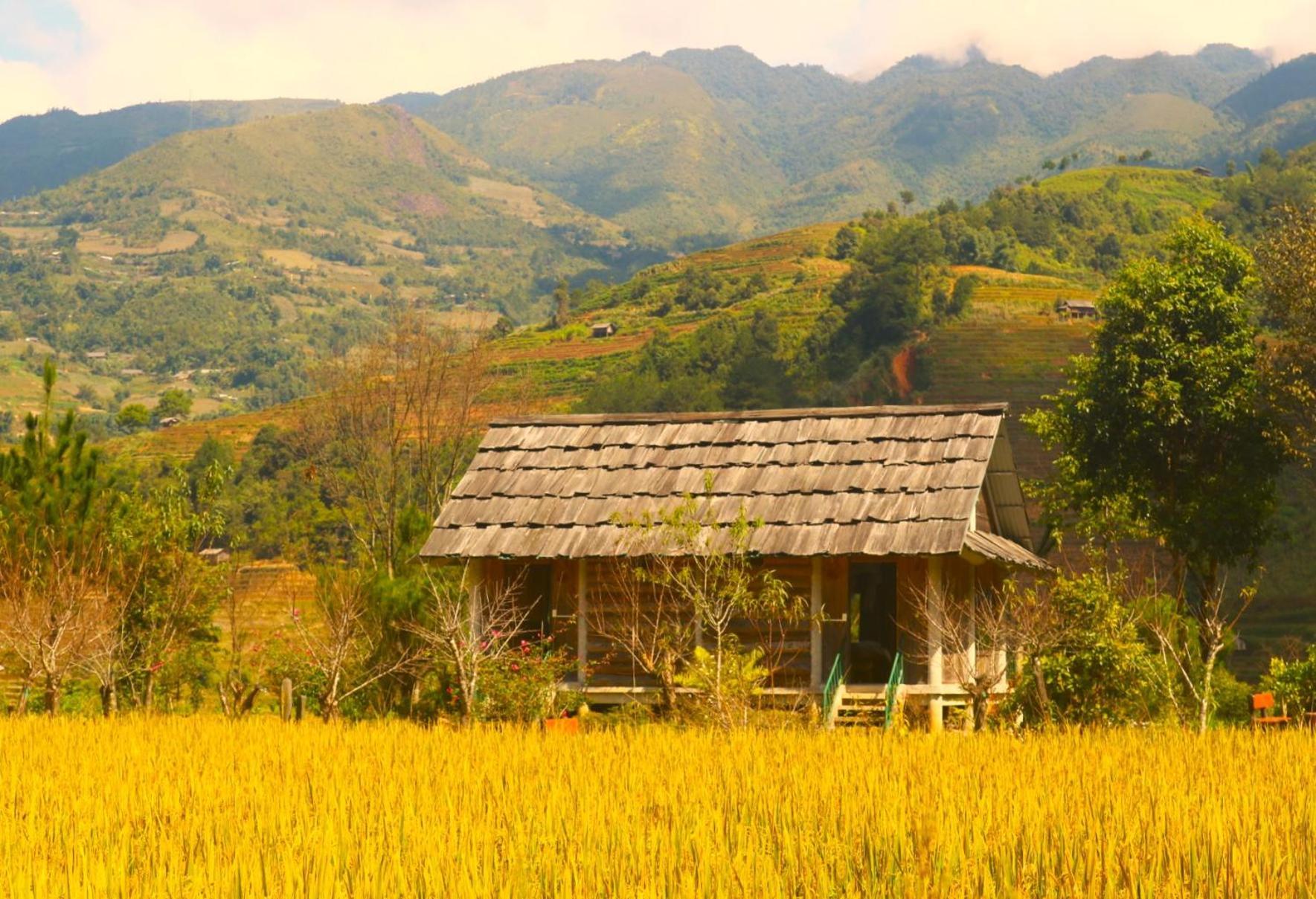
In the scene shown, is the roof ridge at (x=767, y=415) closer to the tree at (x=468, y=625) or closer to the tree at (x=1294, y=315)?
the tree at (x=468, y=625)

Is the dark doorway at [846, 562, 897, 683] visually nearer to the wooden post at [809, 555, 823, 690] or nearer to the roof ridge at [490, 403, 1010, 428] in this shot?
the wooden post at [809, 555, 823, 690]

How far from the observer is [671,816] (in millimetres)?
8523

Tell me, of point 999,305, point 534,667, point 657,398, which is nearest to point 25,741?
point 534,667

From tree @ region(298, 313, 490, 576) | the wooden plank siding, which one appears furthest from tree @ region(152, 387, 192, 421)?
the wooden plank siding

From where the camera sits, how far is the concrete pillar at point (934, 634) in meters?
18.8

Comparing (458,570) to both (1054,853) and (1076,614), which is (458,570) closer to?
(1076,614)

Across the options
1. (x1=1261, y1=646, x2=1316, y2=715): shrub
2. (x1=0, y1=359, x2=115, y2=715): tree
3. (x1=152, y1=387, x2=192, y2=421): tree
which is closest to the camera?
(x1=0, y1=359, x2=115, y2=715): tree

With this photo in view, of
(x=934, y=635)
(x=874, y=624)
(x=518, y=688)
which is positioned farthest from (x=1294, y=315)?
(x=518, y=688)

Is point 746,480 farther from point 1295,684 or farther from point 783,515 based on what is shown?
point 1295,684

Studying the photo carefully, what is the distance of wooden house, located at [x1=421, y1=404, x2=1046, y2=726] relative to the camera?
62.3ft

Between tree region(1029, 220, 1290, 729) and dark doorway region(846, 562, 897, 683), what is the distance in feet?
14.1

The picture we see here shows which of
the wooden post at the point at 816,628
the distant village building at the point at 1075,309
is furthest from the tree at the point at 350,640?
the distant village building at the point at 1075,309

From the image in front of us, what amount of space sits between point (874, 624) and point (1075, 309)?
2345 inches

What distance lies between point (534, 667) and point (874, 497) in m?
4.77
